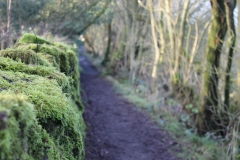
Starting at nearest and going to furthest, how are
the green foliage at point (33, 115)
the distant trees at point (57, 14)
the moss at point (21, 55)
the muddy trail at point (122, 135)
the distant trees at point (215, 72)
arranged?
1. the green foliage at point (33, 115)
2. the moss at point (21, 55)
3. the muddy trail at point (122, 135)
4. the distant trees at point (215, 72)
5. the distant trees at point (57, 14)

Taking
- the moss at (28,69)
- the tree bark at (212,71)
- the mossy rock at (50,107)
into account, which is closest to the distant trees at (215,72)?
the tree bark at (212,71)

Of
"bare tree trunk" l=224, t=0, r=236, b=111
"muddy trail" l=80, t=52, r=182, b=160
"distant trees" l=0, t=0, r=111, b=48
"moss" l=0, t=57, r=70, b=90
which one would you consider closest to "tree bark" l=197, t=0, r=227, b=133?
"bare tree trunk" l=224, t=0, r=236, b=111

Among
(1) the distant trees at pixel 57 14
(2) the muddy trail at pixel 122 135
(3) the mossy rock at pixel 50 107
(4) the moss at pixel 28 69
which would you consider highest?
(1) the distant trees at pixel 57 14

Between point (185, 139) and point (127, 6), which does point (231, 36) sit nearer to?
point (185, 139)

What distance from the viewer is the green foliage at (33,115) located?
1.24m

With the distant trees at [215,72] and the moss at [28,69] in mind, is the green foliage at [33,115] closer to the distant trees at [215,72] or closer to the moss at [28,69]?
the moss at [28,69]

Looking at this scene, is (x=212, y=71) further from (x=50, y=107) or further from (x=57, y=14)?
(x=57, y=14)

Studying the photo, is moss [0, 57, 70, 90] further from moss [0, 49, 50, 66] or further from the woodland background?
the woodland background

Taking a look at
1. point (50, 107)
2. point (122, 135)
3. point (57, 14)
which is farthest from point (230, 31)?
point (57, 14)

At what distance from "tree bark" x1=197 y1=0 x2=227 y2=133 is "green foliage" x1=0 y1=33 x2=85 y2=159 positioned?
6.12 meters

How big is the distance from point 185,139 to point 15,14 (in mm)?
8022

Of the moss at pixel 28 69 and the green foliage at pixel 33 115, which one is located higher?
the moss at pixel 28 69

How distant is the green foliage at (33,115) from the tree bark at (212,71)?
6122mm

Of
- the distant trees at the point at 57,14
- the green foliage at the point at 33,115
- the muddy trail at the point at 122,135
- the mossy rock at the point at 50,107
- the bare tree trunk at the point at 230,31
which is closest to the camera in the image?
the green foliage at the point at 33,115
